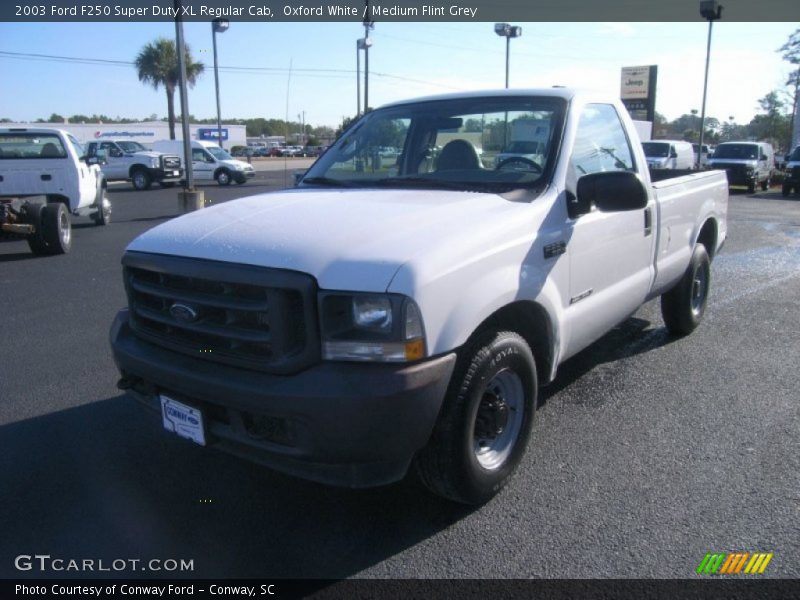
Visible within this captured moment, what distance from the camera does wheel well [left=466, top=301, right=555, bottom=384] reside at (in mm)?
3203

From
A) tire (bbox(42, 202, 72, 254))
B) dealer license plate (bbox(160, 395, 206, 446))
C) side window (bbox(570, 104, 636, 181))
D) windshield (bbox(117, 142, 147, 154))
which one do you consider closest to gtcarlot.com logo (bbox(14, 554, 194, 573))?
dealer license plate (bbox(160, 395, 206, 446))

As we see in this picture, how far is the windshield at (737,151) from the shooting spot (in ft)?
82.4

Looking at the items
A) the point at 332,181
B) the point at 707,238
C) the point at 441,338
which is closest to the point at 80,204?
the point at 332,181

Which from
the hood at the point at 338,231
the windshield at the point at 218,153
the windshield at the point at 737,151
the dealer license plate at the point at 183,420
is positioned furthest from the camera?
the windshield at the point at 218,153

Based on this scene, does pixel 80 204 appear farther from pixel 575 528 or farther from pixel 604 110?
pixel 575 528

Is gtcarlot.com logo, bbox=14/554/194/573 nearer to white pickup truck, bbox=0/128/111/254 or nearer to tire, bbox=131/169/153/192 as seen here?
white pickup truck, bbox=0/128/111/254

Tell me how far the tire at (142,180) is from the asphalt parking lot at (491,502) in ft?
79.8

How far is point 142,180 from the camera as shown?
2798 cm

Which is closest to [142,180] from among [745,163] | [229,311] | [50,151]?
[50,151]

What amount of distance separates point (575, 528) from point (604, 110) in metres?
2.68

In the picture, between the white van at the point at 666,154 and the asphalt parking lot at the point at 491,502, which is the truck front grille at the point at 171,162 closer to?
the white van at the point at 666,154

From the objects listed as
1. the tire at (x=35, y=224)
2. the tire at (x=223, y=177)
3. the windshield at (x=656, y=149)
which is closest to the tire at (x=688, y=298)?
the tire at (x=35, y=224)

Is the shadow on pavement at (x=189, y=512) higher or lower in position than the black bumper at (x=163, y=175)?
lower

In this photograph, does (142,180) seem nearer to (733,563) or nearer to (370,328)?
(370,328)
